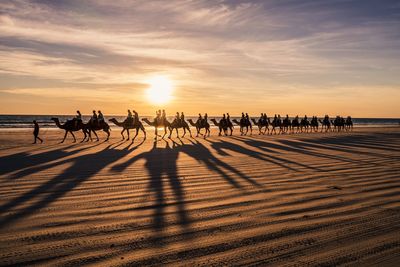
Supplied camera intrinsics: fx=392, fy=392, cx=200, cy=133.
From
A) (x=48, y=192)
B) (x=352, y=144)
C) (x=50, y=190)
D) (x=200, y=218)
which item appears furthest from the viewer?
(x=352, y=144)

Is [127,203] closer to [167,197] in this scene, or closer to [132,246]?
[167,197]

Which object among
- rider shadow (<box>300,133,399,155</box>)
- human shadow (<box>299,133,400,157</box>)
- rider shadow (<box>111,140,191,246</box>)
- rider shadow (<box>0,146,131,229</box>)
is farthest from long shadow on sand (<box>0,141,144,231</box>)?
rider shadow (<box>300,133,399,155</box>)

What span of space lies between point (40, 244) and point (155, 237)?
4.12 ft

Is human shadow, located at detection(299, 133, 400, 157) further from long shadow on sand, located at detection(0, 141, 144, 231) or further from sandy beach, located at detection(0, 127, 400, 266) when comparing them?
long shadow on sand, located at detection(0, 141, 144, 231)

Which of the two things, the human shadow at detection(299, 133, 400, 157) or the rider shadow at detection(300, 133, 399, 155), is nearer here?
the human shadow at detection(299, 133, 400, 157)

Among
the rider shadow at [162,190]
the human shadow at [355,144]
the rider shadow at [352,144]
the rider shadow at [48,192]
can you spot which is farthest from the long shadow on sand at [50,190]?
the rider shadow at [352,144]

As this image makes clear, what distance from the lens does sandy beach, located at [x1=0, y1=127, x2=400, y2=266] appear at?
13.1ft

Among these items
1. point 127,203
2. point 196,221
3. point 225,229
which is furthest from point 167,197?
point 225,229

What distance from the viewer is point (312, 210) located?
5750 millimetres

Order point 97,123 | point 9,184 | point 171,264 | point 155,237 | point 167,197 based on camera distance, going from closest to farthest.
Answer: point 171,264 → point 155,237 → point 167,197 → point 9,184 → point 97,123

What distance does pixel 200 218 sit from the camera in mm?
5340

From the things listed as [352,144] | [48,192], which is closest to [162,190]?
[48,192]

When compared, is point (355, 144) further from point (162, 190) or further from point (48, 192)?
point (48, 192)

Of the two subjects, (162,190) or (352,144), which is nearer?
(162,190)
